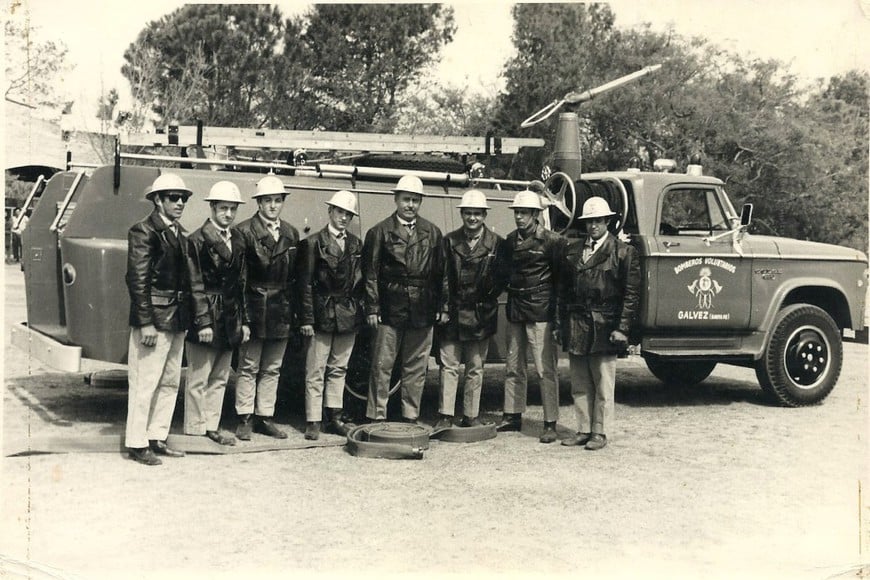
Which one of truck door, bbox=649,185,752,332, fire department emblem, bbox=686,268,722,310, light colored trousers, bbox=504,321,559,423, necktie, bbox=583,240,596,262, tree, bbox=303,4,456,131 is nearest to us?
necktie, bbox=583,240,596,262

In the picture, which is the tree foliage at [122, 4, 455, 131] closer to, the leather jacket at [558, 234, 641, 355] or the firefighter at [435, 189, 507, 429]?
the firefighter at [435, 189, 507, 429]

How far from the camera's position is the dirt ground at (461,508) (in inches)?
178

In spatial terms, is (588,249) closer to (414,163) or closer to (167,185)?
(414,163)

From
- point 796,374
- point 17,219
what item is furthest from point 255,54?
point 796,374

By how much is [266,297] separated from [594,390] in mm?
2708

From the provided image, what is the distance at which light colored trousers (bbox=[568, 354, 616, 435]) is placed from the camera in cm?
694

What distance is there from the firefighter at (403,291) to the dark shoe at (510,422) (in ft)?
2.55

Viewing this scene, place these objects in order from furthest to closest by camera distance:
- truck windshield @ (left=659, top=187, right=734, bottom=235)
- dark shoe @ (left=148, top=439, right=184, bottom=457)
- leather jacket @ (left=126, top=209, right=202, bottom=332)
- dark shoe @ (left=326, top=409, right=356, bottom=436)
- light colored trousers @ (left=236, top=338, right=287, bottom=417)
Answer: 1. truck windshield @ (left=659, top=187, right=734, bottom=235)
2. dark shoe @ (left=326, top=409, right=356, bottom=436)
3. light colored trousers @ (left=236, top=338, right=287, bottom=417)
4. dark shoe @ (left=148, top=439, right=184, bottom=457)
5. leather jacket @ (left=126, top=209, right=202, bottom=332)

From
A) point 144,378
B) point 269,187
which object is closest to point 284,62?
point 269,187

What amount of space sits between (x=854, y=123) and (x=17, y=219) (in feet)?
106

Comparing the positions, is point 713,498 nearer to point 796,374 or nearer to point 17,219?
point 796,374

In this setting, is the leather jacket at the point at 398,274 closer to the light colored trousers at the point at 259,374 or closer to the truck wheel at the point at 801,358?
the light colored trousers at the point at 259,374

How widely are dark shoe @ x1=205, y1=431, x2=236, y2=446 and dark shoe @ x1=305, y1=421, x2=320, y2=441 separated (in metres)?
0.60

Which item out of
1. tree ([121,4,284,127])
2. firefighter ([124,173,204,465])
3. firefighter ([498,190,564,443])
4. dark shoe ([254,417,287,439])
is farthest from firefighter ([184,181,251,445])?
tree ([121,4,284,127])
